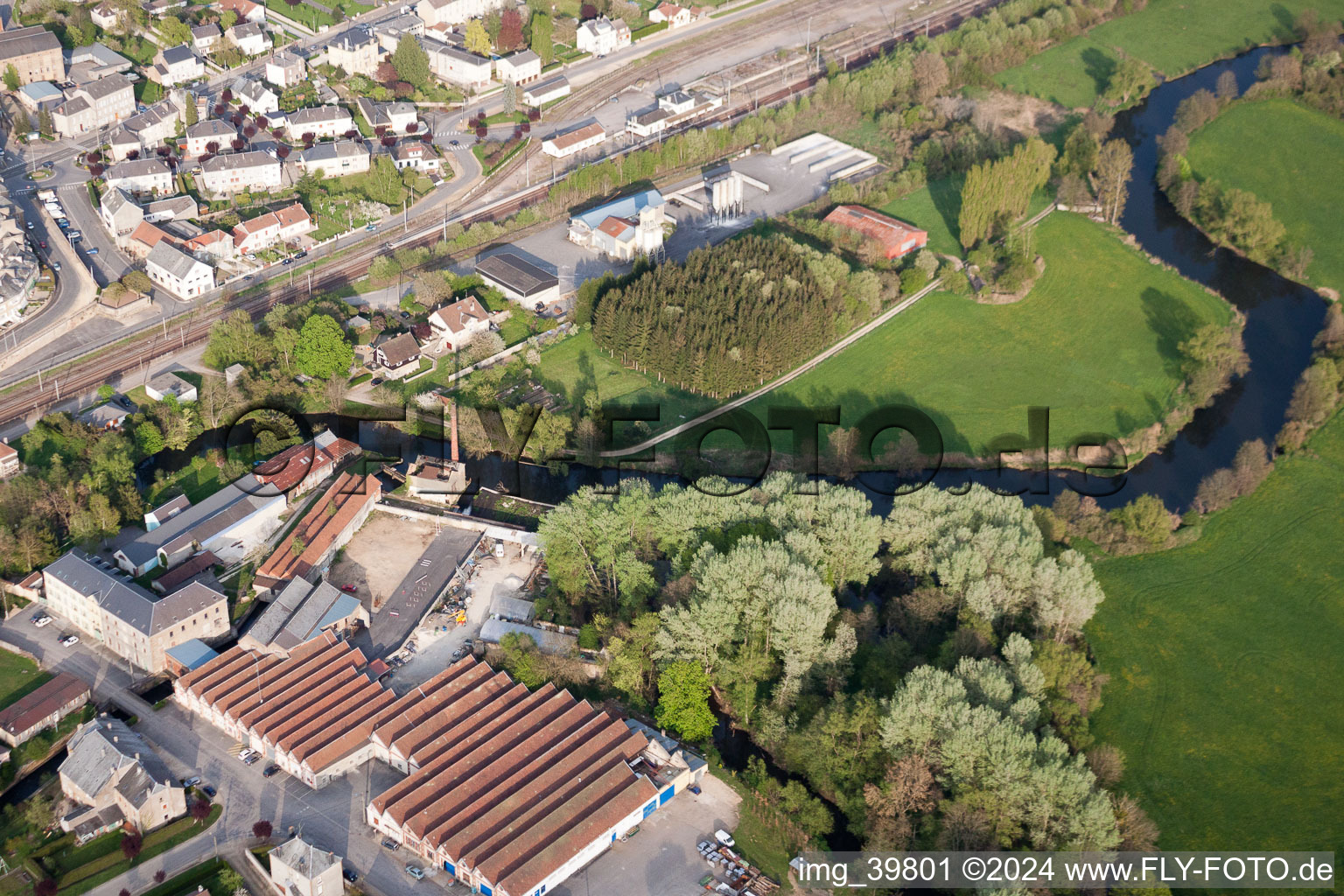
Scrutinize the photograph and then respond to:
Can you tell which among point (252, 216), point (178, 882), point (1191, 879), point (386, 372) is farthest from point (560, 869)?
point (252, 216)

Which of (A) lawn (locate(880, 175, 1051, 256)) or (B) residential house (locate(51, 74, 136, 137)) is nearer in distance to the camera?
(A) lawn (locate(880, 175, 1051, 256))

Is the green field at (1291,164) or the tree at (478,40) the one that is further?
the tree at (478,40)

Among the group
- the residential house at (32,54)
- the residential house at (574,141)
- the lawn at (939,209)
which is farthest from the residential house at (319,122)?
the lawn at (939,209)

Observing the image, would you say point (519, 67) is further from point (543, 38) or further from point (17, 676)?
point (17, 676)

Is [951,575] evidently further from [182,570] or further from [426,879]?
[182,570]

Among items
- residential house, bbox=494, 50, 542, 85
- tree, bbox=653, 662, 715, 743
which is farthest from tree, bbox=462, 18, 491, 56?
tree, bbox=653, 662, 715, 743

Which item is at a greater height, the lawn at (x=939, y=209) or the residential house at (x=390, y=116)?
the residential house at (x=390, y=116)

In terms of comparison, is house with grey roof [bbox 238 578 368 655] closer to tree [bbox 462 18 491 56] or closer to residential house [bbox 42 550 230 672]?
residential house [bbox 42 550 230 672]

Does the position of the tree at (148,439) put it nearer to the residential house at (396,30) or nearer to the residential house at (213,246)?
the residential house at (213,246)
